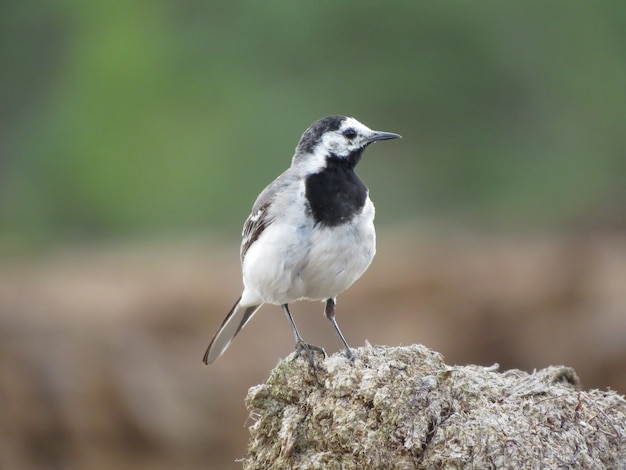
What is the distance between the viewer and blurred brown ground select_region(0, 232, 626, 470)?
1617 cm

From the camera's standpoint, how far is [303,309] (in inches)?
690

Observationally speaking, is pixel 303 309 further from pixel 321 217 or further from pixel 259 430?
pixel 259 430

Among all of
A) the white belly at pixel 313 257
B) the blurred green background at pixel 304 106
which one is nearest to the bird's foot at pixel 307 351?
the white belly at pixel 313 257

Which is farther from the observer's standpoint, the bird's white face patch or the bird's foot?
the bird's white face patch

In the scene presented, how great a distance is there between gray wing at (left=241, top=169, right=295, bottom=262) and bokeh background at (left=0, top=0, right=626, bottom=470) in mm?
9016

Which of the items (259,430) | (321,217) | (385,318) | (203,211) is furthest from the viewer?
(203,211)

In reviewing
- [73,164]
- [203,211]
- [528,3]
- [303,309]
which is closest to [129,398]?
A: [303,309]

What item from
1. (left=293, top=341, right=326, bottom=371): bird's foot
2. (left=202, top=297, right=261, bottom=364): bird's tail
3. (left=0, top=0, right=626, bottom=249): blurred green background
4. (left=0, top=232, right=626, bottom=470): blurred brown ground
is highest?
(left=0, top=0, right=626, bottom=249): blurred green background

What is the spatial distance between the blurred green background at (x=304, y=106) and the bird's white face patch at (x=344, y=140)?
18.1 meters

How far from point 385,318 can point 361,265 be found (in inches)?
410

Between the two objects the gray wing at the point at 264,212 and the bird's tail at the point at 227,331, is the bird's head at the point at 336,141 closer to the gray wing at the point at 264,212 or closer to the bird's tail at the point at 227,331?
the gray wing at the point at 264,212

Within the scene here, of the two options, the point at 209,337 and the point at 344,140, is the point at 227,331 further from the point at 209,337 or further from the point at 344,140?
the point at 209,337

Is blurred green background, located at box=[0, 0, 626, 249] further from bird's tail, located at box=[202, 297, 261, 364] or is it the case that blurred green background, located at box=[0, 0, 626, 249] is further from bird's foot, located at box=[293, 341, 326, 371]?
bird's foot, located at box=[293, 341, 326, 371]

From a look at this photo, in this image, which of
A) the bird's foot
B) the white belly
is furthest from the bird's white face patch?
the bird's foot
